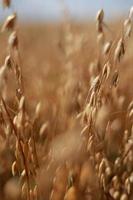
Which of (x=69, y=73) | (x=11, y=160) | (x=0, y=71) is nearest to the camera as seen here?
(x=0, y=71)

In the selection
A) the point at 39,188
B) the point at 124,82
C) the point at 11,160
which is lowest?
the point at 124,82

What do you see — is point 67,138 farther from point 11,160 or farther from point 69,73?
point 69,73

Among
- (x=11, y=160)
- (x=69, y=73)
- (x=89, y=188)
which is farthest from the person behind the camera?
(x=69, y=73)

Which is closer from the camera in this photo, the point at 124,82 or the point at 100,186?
the point at 100,186

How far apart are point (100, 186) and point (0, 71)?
0.30 metres

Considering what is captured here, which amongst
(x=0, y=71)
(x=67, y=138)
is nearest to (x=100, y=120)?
(x=67, y=138)

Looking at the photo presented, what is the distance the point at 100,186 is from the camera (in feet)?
3.48

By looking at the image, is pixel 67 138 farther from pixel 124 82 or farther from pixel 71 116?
pixel 124 82

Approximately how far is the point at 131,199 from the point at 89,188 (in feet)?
0.45

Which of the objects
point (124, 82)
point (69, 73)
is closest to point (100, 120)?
point (69, 73)

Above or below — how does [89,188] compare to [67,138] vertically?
below

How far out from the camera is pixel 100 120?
107 cm

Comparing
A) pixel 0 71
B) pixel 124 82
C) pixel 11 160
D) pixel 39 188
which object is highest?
pixel 0 71

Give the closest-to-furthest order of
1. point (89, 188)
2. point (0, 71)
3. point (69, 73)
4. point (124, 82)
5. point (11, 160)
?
point (0, 71) → point (89, 188) → point (11, 160) → point (69, 73) → point (124, 82)
